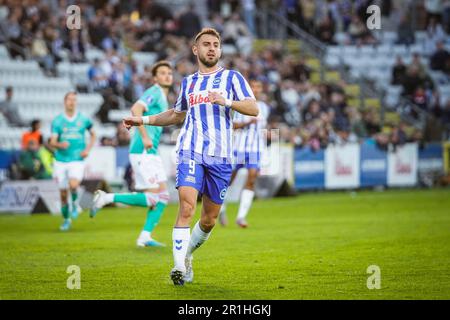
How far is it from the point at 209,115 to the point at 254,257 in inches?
121

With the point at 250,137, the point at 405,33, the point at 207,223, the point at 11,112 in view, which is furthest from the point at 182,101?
the point at 405,33

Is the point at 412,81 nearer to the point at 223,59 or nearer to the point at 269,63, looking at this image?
the point at 269,63

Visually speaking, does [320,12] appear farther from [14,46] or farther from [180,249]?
[180,249]

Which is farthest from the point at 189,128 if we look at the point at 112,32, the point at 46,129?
the point at 112,32

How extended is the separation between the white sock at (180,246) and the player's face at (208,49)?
178 centimetres

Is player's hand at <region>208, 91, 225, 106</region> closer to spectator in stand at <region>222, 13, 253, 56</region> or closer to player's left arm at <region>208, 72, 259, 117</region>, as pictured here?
player's left arm at <region>208, 72, 259, 117</region>

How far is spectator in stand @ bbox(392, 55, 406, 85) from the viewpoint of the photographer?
35.1m

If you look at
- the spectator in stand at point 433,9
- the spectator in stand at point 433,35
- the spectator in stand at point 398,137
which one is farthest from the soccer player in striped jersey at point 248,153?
the spectator in stand at point 433,9

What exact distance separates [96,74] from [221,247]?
47.8 feet

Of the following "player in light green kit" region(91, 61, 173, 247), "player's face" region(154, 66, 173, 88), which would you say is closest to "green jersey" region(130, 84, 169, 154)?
"player in light green kit" region(91, 61, 173, 247)

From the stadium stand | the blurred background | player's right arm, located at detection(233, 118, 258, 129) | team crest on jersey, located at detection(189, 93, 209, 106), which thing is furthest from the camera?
the stadium stand

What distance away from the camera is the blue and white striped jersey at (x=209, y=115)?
1020 cm

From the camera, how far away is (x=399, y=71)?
35.3 m

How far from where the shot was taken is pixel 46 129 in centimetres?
2634
